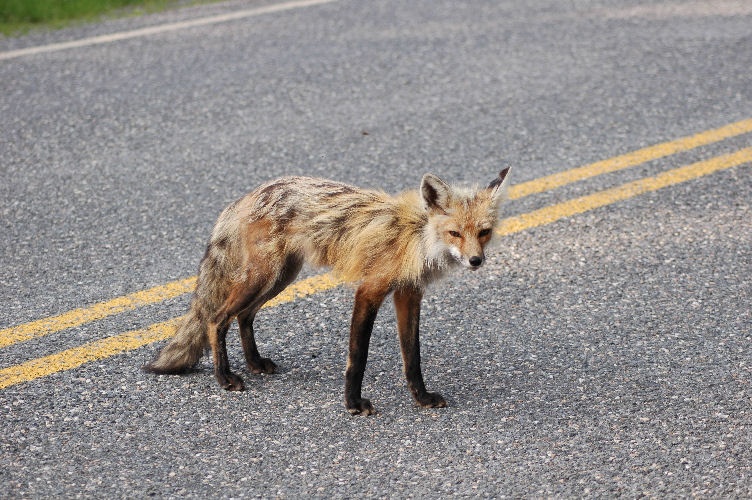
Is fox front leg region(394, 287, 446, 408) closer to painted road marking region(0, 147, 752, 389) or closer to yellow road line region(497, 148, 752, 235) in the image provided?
painted road marking region(0, 147, 752, 389)

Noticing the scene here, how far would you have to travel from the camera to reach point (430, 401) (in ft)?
13.9

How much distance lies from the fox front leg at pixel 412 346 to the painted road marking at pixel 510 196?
3.75 feet

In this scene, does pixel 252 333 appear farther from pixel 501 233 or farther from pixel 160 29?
pixel 160 29

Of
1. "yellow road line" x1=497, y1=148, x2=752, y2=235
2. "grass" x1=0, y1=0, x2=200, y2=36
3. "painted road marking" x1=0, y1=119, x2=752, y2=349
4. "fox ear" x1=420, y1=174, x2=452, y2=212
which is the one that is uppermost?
"fox ear" x1=420, y1=174, x2=452, y2=212

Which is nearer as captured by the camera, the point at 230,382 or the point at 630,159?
the point at 230,382

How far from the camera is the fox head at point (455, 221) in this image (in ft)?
13.3

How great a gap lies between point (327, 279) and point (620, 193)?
2044 mm

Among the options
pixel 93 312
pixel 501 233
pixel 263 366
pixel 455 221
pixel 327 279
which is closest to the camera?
pixel 455 221

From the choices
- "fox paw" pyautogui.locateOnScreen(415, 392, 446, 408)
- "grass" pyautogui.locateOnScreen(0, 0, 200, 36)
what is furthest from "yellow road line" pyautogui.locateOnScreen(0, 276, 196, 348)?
"grass" pyautogui.locateOnScreen(0, 0, 200, 36)

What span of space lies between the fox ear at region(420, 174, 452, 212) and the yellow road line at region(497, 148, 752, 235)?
5.72ft

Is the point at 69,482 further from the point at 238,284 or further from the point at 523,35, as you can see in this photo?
the point at 523,35

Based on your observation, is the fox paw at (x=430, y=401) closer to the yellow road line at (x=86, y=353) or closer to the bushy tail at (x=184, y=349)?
the bushy tail at (x=184, y=349)

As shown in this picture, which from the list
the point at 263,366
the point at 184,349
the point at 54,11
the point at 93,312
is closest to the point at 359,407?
the point at 263,366

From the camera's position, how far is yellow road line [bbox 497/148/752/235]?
6.01 meters
